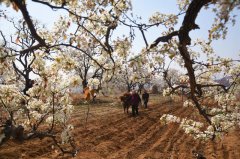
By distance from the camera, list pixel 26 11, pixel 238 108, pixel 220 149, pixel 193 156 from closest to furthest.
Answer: pixel 26 11 < pixel 238 108 < pixel 193 156 < pixel 220 149

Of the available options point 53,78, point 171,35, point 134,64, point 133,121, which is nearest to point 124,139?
point 133,121

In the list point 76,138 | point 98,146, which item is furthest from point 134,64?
point 76,138

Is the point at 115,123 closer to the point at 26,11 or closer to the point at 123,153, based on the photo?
the point at 123,153

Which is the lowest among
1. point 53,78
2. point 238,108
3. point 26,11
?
point 238,108

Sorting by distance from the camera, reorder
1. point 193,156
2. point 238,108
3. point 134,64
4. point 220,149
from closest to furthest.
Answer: point 134,64
point 238,108
point 193,156
point 220,149

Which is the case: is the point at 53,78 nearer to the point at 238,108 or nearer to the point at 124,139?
the point at 238,108

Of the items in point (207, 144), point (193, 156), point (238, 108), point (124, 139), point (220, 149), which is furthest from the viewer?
point (124, 139)

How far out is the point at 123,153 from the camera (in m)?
15.2

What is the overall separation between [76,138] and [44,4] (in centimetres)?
1343

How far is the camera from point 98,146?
1620cm

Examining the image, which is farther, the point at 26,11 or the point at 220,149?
the point at 220,149

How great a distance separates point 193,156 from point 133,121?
10.1m

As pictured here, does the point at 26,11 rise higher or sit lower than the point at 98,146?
higher

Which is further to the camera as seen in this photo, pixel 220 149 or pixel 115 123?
pixel 115 123
